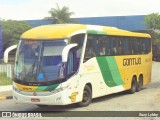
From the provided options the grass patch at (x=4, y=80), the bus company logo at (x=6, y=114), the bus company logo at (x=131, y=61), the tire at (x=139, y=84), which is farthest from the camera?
the grass patch at (x=4, y=80)

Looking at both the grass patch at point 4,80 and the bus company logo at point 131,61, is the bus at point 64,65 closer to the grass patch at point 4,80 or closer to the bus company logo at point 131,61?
the bus company logo at point 131,61

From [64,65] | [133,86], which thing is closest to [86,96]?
[64,65]

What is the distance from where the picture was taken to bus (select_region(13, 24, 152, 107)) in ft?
45.5

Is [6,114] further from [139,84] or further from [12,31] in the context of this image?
[12,31]

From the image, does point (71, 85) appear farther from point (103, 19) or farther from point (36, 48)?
point (103, 19)

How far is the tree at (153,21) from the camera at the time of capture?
73438 mm

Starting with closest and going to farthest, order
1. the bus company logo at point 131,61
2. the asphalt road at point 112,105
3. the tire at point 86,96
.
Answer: the asphalt road at point 112,105 → the tire at point 86,96 → the bus company logo at point 131,61

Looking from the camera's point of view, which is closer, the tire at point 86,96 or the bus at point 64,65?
the bus at point 64,65

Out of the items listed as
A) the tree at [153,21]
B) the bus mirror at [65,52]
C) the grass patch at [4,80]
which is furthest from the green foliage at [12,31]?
the bus mirror at [65,52]

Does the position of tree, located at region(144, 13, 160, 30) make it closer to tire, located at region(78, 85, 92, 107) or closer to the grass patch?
the grass patch

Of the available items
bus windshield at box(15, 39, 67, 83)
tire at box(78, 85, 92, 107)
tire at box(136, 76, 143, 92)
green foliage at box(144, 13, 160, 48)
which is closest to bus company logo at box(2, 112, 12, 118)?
bus windshield at box(15, 39, 67, 83)

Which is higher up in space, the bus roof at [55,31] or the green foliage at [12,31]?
the bus roof at [55,31]

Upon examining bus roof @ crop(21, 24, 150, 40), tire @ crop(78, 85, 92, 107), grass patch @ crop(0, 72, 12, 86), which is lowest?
grass patch @ crop(0, 72, 12, 86)

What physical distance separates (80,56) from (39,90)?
209 centimetres
